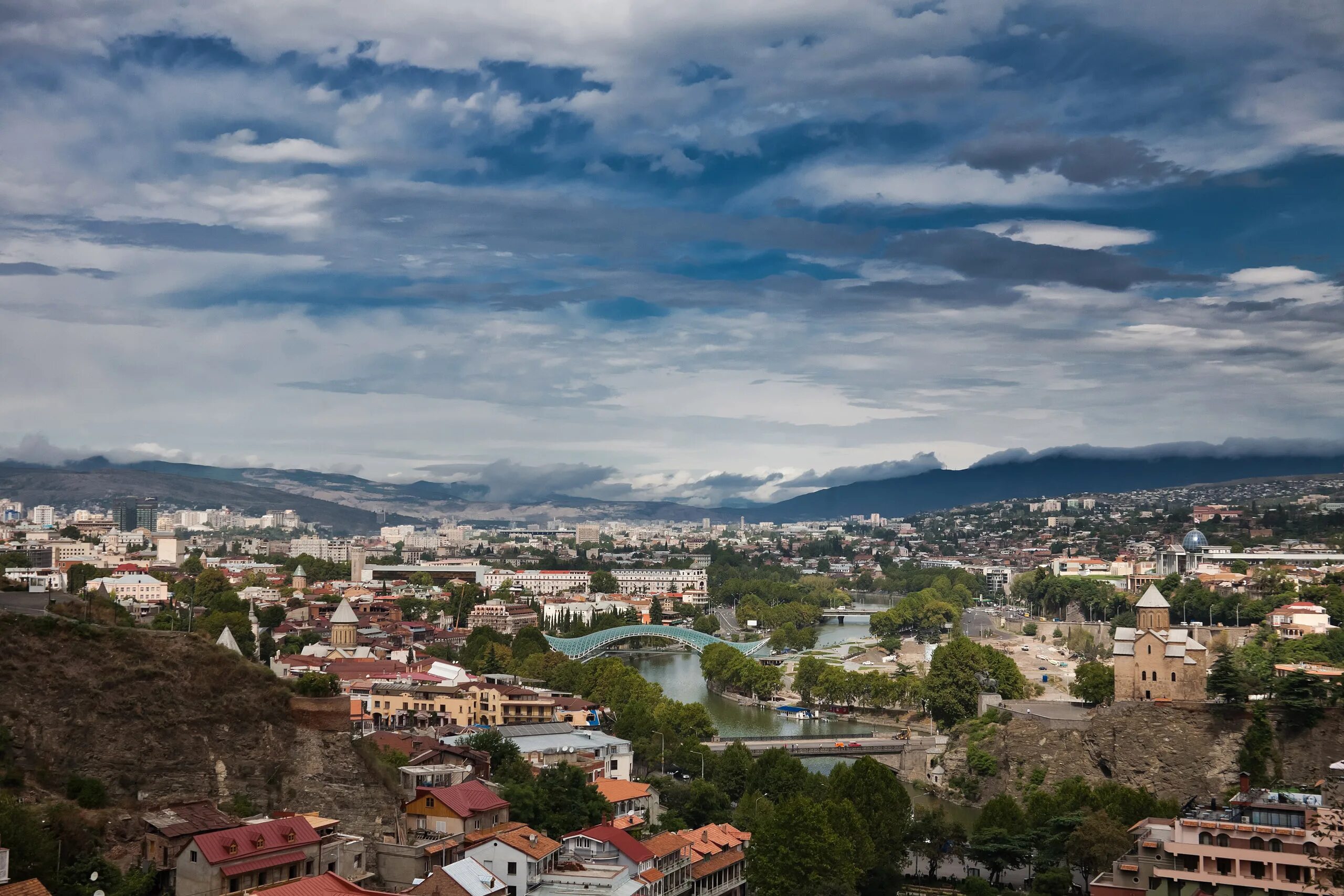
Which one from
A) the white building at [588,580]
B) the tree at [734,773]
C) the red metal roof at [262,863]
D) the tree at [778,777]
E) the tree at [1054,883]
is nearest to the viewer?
the red metal roof at [262,863]

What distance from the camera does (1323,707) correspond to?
93.1 feet

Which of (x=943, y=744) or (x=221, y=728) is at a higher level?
(x=221, y=728)

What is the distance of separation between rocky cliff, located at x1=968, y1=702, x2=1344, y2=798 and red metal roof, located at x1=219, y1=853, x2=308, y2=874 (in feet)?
59.1

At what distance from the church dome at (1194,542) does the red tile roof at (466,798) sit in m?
60.6

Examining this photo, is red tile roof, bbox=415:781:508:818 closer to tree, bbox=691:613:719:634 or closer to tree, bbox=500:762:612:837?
tree, bbox=500:762:612:837

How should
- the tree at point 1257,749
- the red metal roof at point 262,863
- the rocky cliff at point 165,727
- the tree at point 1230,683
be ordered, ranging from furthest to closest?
the tree at point 1230,683
the tree at point 1257,749
the rocky cliff at point 165,727
the red metal roof at point 262,863

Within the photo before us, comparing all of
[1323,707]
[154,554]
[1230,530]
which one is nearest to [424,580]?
[154,554]

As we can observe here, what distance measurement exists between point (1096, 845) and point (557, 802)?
8.71 m

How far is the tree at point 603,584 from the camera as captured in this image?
99.3 m

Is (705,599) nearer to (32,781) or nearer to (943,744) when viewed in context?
(943,744)

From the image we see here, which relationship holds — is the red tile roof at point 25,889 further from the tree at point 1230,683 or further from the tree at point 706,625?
the tree at point 706,625

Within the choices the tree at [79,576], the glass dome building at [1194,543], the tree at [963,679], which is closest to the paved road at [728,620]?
the glass dome building at [1194,543]

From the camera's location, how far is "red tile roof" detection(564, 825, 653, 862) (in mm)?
20859

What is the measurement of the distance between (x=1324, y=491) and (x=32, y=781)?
134 metres
